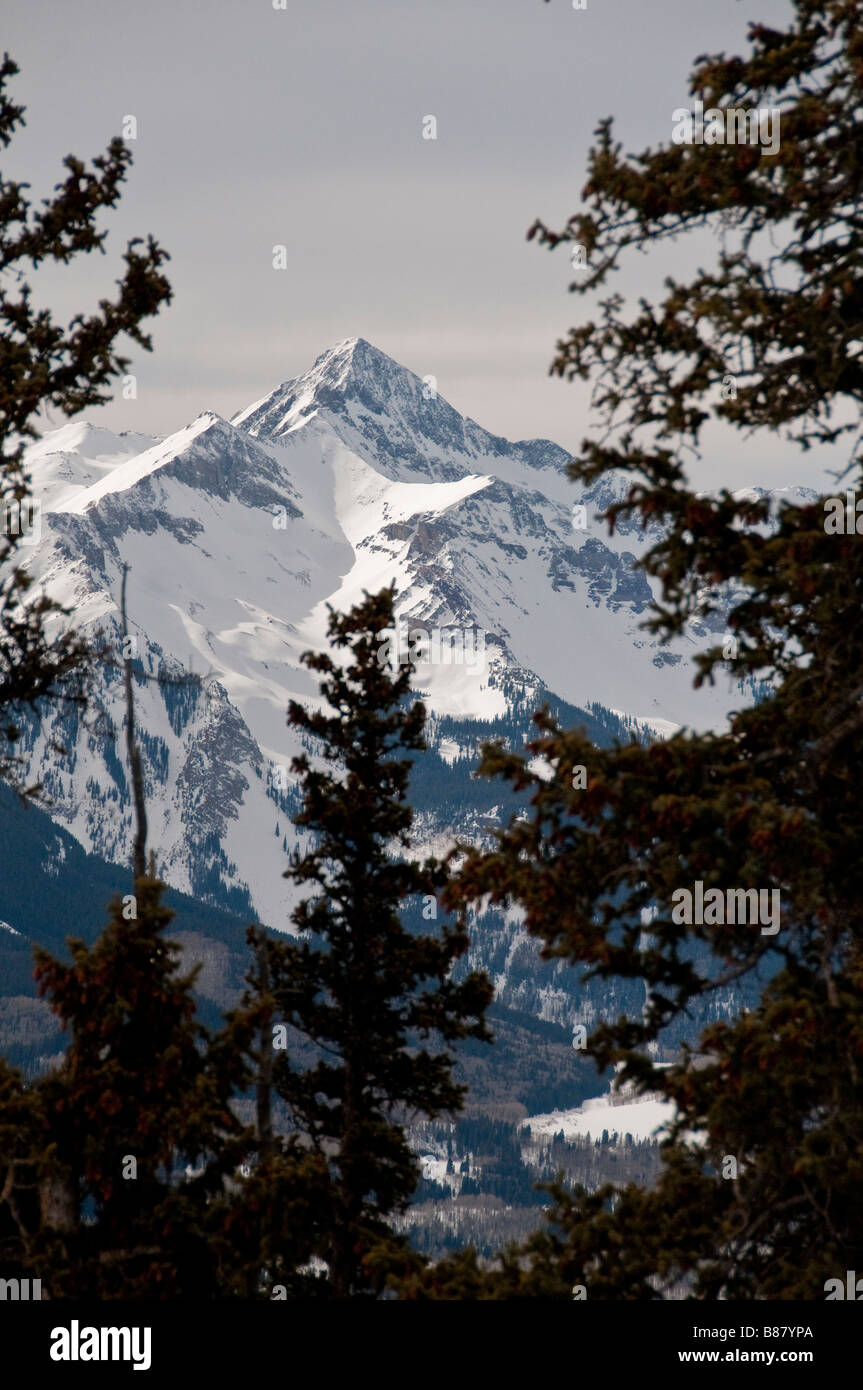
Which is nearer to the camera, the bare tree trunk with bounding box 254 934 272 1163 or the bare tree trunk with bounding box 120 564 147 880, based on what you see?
the bare tree trunk with bounding box 254 934 272 1163

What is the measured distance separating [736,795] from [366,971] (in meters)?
11.7

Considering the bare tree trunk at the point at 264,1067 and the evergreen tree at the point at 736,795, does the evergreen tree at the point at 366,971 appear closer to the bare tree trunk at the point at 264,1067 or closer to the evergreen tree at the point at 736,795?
the bare tree trunk at the point at 264,1067

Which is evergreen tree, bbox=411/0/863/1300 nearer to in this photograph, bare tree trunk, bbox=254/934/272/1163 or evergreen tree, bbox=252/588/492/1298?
bare tree trunk, bbox=254/934/272/1163

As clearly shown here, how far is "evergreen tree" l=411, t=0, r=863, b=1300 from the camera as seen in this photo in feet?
35.9

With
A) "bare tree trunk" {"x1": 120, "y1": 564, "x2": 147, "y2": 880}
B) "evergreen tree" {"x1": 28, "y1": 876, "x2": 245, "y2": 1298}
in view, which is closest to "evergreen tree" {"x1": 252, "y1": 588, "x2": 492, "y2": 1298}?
"bare tree trunk" {"x1": 120, "y1": 564, "x2": 147, "y2": 880}

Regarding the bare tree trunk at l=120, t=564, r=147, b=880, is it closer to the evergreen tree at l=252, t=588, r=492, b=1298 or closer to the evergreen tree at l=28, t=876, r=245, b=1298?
the evergreen tree at l=28, t=876, r=245, b=1298

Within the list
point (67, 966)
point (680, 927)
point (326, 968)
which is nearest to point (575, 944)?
point (680, 927)

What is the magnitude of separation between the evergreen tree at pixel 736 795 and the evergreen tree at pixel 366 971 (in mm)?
8744

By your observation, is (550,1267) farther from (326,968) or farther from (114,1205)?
(326,968)

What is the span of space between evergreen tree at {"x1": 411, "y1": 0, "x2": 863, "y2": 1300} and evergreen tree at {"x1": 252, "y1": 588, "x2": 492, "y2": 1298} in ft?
Answer: 28.7

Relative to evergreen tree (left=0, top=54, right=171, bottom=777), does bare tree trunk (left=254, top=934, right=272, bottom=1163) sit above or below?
below

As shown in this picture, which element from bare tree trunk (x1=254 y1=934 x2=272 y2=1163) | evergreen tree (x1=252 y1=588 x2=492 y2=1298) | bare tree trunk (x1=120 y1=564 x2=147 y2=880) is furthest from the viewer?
evergreen tree (x1=252 y1=588 x2=492 y2=1298)

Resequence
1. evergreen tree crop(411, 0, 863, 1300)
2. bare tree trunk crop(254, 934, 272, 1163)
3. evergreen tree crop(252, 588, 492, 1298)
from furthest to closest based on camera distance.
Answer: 1. evergreen tree crop(252, 588, 492, 1298)
2. bare tree trunk crop(254, 934, 272, 1163)
3. evergreen tree crop(411, 0, 863, 1300)
